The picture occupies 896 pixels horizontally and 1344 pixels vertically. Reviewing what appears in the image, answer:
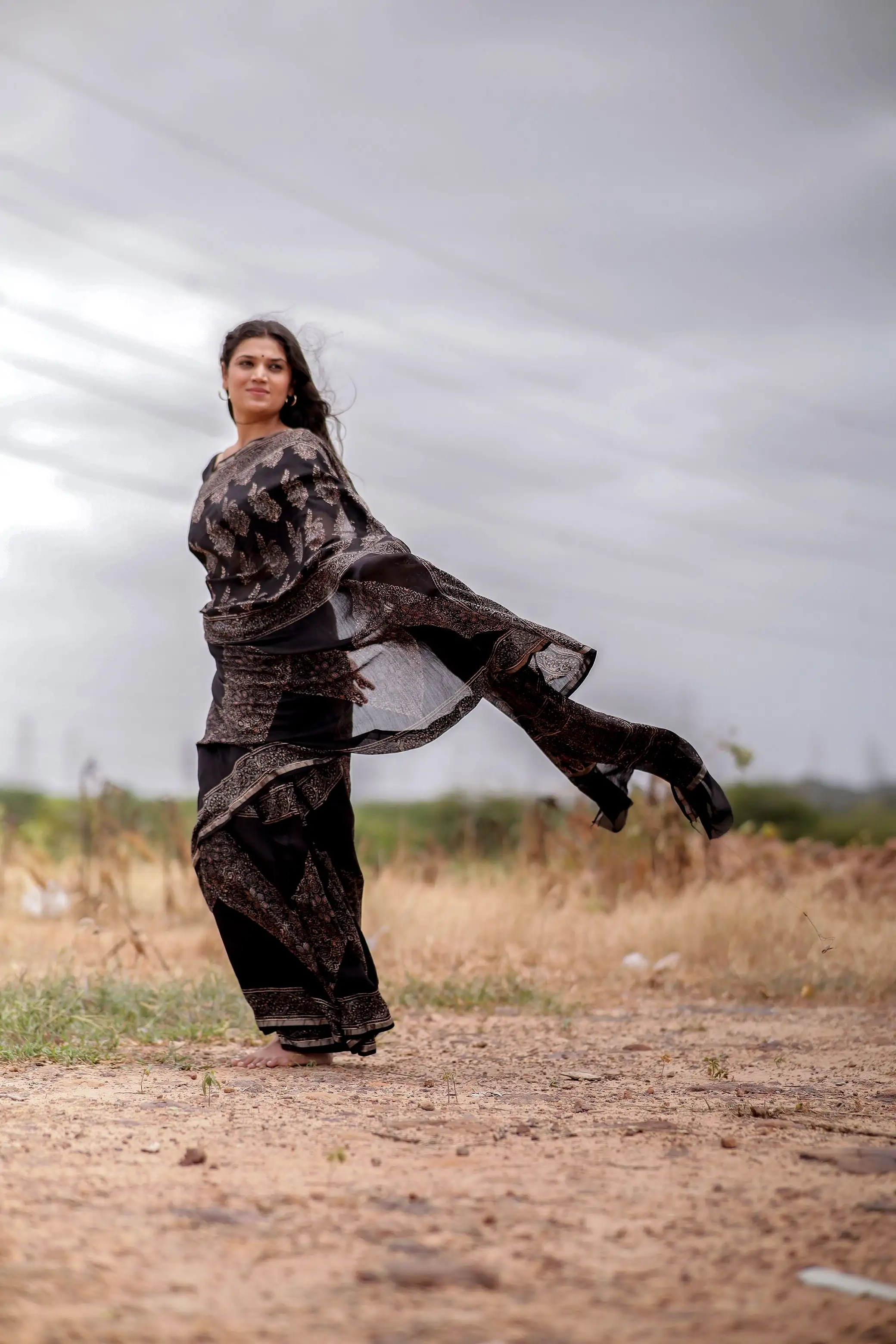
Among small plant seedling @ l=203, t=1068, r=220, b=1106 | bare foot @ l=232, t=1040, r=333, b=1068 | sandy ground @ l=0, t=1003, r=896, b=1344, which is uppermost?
sandy ground @ l=0, t=1003, r=896, b=1344

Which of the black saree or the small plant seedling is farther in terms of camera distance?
the black saree

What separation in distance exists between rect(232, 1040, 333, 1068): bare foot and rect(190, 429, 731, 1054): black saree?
38 mm

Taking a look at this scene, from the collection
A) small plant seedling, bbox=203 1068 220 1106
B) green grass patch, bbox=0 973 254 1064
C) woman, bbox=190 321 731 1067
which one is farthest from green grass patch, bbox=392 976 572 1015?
small plant seedling, bbox=203 1068 220 1106

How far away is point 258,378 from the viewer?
4.48 metres

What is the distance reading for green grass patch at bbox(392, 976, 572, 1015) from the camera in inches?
224

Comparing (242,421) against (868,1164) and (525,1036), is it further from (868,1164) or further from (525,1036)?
(868,1164)

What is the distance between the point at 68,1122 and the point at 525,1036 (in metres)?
2.29

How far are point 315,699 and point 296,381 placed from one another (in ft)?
3.91

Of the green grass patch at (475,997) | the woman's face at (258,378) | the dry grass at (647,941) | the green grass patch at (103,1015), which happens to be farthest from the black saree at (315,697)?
the dry grass at (647,941)

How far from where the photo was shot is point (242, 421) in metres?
4.56

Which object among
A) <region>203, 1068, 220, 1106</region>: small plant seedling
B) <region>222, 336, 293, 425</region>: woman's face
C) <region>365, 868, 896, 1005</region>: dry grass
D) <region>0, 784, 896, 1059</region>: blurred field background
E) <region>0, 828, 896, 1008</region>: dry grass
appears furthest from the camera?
<region>365, 868, 896, 1005</region>: dry grass

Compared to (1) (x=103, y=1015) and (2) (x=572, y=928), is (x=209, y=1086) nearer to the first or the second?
(1) (x=103, y=1015)

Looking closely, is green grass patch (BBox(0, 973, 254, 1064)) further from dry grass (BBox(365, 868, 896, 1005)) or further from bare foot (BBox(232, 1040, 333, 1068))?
dry grass (BBox(365, 868, 896, 1005))

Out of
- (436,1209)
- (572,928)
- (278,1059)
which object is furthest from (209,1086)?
(572,928)
